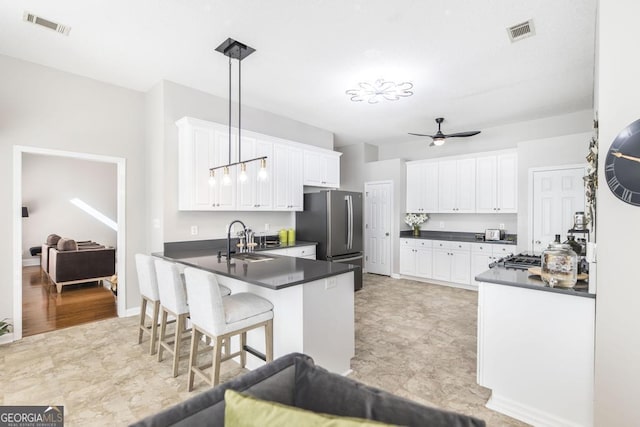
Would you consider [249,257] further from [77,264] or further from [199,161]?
[77,264]

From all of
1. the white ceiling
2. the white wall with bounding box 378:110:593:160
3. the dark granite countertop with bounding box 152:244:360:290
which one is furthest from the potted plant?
the dark granite countertop with bounding box 152:244:360:290

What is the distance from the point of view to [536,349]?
6.63ft

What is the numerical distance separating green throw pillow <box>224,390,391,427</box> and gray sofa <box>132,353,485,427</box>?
10 centimetres

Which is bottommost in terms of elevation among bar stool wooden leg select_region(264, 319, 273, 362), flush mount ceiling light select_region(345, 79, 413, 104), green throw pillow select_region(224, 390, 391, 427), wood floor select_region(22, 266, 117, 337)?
wood floor select_region(22, 266, 117, 337)

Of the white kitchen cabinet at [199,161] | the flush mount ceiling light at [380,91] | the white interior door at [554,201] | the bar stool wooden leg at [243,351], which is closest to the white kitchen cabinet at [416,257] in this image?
the white interior door at [554,201]

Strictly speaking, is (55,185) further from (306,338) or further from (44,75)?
(306,338)

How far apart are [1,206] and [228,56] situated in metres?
2.82

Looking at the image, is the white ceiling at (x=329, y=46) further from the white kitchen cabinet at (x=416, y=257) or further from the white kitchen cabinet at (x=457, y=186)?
the white kitchen cabinet at (x=416, y=257)

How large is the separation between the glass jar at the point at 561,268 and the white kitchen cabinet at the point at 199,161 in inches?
131

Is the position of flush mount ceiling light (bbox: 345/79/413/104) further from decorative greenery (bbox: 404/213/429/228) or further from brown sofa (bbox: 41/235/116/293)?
brown sofa (bbox: 41/235/116/293)

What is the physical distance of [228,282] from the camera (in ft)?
10.3

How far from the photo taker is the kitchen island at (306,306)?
2.31m

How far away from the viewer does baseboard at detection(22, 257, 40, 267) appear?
7450 mm

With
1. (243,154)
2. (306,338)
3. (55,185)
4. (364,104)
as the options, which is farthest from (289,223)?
(55,185)
